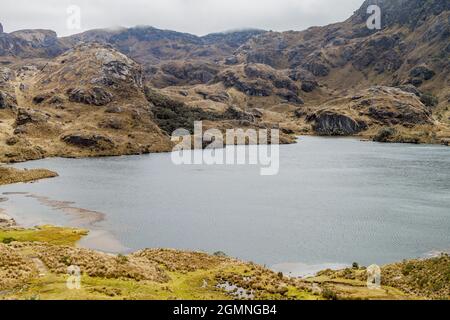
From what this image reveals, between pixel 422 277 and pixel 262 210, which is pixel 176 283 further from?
pixel 262 210

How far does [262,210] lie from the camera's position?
4220 inches

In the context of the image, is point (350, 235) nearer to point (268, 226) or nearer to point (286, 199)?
point (268, 226)

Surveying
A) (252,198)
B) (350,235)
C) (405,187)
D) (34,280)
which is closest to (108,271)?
(34,280)

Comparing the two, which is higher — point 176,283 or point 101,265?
point 101,265

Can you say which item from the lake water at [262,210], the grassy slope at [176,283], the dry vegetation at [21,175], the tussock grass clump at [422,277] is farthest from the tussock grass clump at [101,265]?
the dry vegetation at [21,175]

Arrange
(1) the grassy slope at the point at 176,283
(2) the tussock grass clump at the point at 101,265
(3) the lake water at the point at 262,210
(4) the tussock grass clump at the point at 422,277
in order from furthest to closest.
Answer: (3) the lake water at the point at 262,210, (2) the tussock grass clump at the point at 101,265, (4) the tussock grass clump at the point at 422,277, (1) the grassy slope at the point at 176,283

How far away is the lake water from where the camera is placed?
77.0 meters

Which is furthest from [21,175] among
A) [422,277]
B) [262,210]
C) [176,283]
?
[422,277]

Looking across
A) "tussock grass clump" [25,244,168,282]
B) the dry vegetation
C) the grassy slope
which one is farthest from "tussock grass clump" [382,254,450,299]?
the dry vegetation

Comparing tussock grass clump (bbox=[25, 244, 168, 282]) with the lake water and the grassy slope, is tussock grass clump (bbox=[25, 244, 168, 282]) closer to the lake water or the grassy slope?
the grassy slope

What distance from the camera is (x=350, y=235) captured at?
84312 mm

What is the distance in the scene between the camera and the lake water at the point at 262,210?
7700cm

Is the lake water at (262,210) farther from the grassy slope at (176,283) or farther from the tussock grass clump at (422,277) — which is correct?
the tussock grass clump at (422,277)

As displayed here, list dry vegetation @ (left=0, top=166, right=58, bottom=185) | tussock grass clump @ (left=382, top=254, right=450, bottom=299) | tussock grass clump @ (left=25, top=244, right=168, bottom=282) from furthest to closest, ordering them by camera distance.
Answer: dry vegetation @ (left=0, top=166, right=58, bottom=185)
tussock grass clump @ (left=25, top=244, right=168, bottom=282)
tussock grass clump @ (left=382, top=254, right=450, bottom=299)
